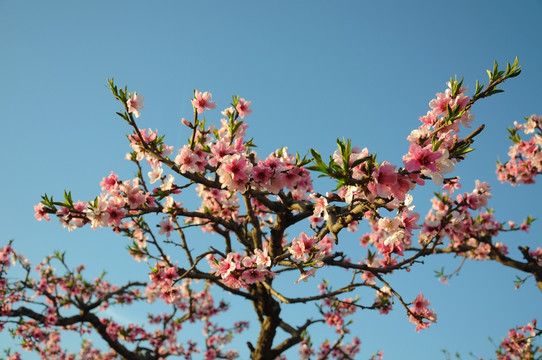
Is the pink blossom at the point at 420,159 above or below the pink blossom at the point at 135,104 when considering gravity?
below

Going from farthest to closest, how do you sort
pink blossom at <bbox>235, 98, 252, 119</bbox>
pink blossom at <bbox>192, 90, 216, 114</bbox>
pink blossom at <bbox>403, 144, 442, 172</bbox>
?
pink blossom at <bbox>235, 98, 252, 119</bbox> < pink blossom at <bbox>192, 90, 216, 114</bbox> < pink blossom at <bbox>403, 144, 442, 172</bbox>

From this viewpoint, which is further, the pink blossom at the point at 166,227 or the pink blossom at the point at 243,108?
the pink blossom at the point at 166,227

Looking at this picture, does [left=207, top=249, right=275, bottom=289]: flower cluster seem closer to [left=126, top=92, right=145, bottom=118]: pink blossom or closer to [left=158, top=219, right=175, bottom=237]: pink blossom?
[left=126, top=92, right=145, bottom=118]: pink blossom

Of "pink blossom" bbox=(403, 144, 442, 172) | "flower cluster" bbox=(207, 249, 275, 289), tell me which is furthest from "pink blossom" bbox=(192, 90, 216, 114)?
"pink blossom" bbox=(403, 144, 442, 172)

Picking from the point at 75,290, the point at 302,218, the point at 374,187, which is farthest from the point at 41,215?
the point at 75,290

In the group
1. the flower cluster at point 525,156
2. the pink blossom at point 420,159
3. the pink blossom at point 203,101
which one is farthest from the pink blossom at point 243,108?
the flower cluster at point 525,156

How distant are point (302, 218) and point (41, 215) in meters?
3.16

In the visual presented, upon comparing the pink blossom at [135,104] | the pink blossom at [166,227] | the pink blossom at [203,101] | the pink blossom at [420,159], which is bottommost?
the pink blossom at [420,159]

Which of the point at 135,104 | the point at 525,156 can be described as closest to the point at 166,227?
the point at 135,104

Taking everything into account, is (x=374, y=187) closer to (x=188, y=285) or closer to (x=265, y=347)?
(x=265, y=347)

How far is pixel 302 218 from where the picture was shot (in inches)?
175

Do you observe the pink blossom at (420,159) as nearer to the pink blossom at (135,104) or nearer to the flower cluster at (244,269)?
the flower cluster at (244,269)

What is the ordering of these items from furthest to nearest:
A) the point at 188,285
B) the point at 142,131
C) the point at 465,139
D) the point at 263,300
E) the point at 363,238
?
the point at 188,285
the point at 363,238
the point at 263,300
the point at 142,131
the point at 465,139

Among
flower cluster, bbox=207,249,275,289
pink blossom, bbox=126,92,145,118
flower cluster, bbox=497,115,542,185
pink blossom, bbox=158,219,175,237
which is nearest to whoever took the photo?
flower cluster, bbox=207,249,275,289
